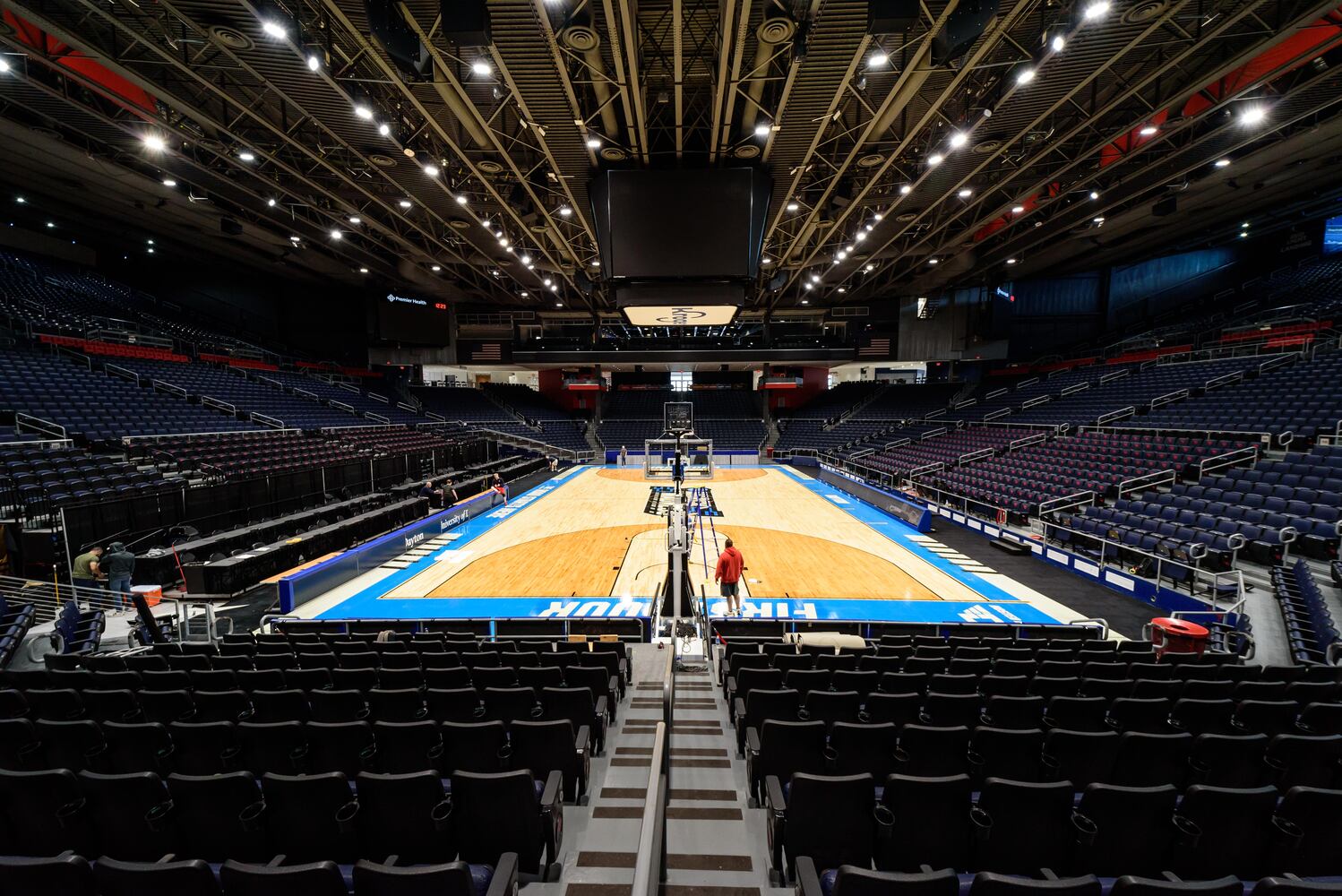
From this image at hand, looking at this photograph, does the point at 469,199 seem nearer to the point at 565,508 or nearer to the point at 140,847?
the point at 565,508

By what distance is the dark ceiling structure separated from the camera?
7277mm

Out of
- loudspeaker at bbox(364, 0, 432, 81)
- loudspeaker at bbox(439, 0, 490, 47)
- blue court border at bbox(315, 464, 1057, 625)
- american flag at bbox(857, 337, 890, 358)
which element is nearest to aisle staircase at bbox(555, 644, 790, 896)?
blue court border at bbox(315, 464, 1057, 625)

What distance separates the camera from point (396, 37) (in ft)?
22.4

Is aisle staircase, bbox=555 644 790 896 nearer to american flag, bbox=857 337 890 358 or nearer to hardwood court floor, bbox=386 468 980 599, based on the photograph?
hardwood court floor, bbox=386 468 980 599

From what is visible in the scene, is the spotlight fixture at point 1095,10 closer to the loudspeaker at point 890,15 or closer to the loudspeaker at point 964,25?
the loudspeaker at point 964,25

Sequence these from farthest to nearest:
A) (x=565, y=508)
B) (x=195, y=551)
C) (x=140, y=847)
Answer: (x=565, y=508) < (x=195, y=551) < (x=140, y=847)

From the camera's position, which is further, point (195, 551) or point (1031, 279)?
point (1031, 279)

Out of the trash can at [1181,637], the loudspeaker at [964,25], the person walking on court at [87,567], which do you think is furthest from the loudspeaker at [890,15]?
the person walking on court at [87,567]

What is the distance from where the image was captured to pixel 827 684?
168 inches

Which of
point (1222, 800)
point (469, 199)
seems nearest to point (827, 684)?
point (1222, 800)

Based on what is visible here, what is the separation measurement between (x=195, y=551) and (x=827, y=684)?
11.4 metres

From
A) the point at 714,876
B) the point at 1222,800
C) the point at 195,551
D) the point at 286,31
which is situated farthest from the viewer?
the point at 195,551

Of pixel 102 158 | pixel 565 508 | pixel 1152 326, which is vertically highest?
pixel 102 158

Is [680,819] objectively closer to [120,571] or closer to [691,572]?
[691,572]
